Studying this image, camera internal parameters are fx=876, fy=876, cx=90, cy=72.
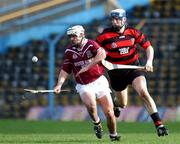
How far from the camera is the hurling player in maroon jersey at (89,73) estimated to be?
1508cm

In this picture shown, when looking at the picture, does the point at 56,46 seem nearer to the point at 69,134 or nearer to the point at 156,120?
the point at 69,134

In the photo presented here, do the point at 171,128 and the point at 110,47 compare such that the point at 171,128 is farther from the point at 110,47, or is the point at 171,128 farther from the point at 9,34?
the point at 9,34

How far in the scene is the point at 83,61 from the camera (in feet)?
50.0

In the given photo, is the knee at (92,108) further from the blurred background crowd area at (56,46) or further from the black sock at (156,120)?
the blurred background crowd area at (56,46)

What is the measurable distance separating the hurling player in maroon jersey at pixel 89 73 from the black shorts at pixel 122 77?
2.49 feet

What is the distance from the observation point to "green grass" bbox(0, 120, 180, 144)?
15070mm

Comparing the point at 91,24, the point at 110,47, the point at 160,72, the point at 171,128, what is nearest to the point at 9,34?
the point at 91,24

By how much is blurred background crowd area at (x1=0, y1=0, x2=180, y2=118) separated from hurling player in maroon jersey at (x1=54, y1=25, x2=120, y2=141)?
953 cm

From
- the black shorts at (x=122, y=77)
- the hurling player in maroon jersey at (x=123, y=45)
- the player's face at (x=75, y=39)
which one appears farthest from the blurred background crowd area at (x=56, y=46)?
the player's face at (x=75, y=39)

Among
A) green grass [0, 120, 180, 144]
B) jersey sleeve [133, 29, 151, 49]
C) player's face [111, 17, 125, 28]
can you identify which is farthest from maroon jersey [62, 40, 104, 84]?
green grass [0, 120, 180, 144]

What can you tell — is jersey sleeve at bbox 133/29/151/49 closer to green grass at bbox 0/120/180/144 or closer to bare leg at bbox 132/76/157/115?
bare leg at bbox 132/76/157/115

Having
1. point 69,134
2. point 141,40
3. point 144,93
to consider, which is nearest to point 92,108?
point 144,93

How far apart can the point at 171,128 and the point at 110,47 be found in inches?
216

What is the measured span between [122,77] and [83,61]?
1353mm
